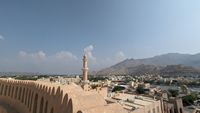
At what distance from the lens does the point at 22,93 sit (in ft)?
88.2

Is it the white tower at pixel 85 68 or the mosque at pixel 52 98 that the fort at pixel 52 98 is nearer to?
the mosque at pixel 52 98

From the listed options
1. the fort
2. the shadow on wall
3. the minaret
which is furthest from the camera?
the minaret

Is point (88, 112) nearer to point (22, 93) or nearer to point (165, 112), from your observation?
point (22, 93)

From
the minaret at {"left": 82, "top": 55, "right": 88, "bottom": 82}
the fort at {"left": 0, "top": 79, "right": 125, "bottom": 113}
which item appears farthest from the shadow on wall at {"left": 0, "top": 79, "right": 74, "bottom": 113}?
the minaret at {"left": 82, "top": 55, "right": 88, "bottom": 82}

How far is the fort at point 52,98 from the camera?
31.6ft

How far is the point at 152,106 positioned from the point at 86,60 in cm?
1664

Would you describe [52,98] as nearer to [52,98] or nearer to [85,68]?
[52,98]

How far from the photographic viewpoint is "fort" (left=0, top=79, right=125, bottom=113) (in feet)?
31.6

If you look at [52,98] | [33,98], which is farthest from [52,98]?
[33,98]

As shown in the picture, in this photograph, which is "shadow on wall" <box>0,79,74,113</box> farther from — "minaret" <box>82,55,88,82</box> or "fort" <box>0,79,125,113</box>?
"minaret" <box>82,55,88,82</box>

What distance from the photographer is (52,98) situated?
13664mm

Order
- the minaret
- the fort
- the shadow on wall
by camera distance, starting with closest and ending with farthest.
Answer: the fort, the shadow on wall, the minaret

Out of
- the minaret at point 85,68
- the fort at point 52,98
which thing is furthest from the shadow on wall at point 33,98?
the minaret at point 85,68

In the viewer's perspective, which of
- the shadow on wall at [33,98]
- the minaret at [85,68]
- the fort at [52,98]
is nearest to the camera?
the fort at [52,98]
